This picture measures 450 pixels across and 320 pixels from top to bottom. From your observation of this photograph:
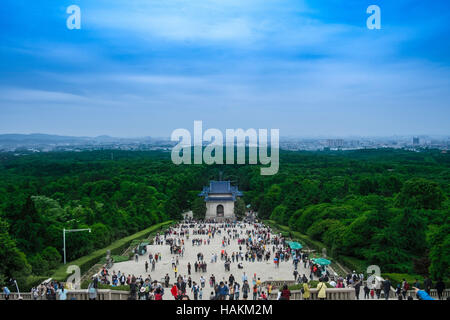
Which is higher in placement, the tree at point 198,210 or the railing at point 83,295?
the railing at point 83,295

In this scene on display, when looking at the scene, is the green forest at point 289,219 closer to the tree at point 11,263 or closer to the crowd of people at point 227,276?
the tree at point 11,263

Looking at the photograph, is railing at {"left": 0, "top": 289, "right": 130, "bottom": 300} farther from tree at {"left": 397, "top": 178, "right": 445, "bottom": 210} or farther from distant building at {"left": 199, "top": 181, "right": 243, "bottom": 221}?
distant building at {"left": 199, "top": 181, "right": 243, "bottom": 221}

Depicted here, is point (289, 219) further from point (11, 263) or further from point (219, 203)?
point (11, 263)

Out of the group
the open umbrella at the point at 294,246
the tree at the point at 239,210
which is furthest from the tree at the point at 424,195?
the tree at the point at 239,210

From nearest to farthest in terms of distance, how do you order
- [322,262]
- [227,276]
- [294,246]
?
[227,276]
[322,262]
[294,246]

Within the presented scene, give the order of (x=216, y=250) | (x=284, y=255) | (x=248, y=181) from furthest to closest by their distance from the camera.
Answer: (x=248, y=181) → (x=216, y=250) → (x=284, y=255)

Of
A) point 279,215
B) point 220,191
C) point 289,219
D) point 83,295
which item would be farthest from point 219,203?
point 83,295
